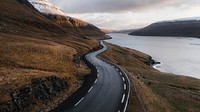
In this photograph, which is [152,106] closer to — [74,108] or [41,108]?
[74,108]

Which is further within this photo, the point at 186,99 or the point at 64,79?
the point at 186,99

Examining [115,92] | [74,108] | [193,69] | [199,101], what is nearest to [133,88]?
[115,92]

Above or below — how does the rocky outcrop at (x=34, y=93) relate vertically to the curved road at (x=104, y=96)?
above

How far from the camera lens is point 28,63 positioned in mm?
31031

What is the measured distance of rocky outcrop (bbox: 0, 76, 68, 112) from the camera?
18062 millimetres

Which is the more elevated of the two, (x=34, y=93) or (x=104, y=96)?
(x=34, y=93)

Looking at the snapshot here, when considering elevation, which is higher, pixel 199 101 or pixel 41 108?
pixel 41 108

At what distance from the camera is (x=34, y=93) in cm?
2102

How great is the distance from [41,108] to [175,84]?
1157 inches

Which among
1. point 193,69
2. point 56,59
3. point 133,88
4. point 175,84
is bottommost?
point 193,69

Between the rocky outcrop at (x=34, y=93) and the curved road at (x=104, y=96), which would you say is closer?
the rocky outcrop at (x=34, y=93)

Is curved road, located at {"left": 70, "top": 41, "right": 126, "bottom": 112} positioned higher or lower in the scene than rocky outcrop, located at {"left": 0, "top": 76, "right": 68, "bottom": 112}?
lower

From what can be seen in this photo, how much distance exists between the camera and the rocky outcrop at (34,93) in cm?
1806

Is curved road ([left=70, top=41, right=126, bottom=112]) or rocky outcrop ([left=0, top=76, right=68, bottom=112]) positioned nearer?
rocky outcrop ([left=0, top=76, right=68, bottom=112])
